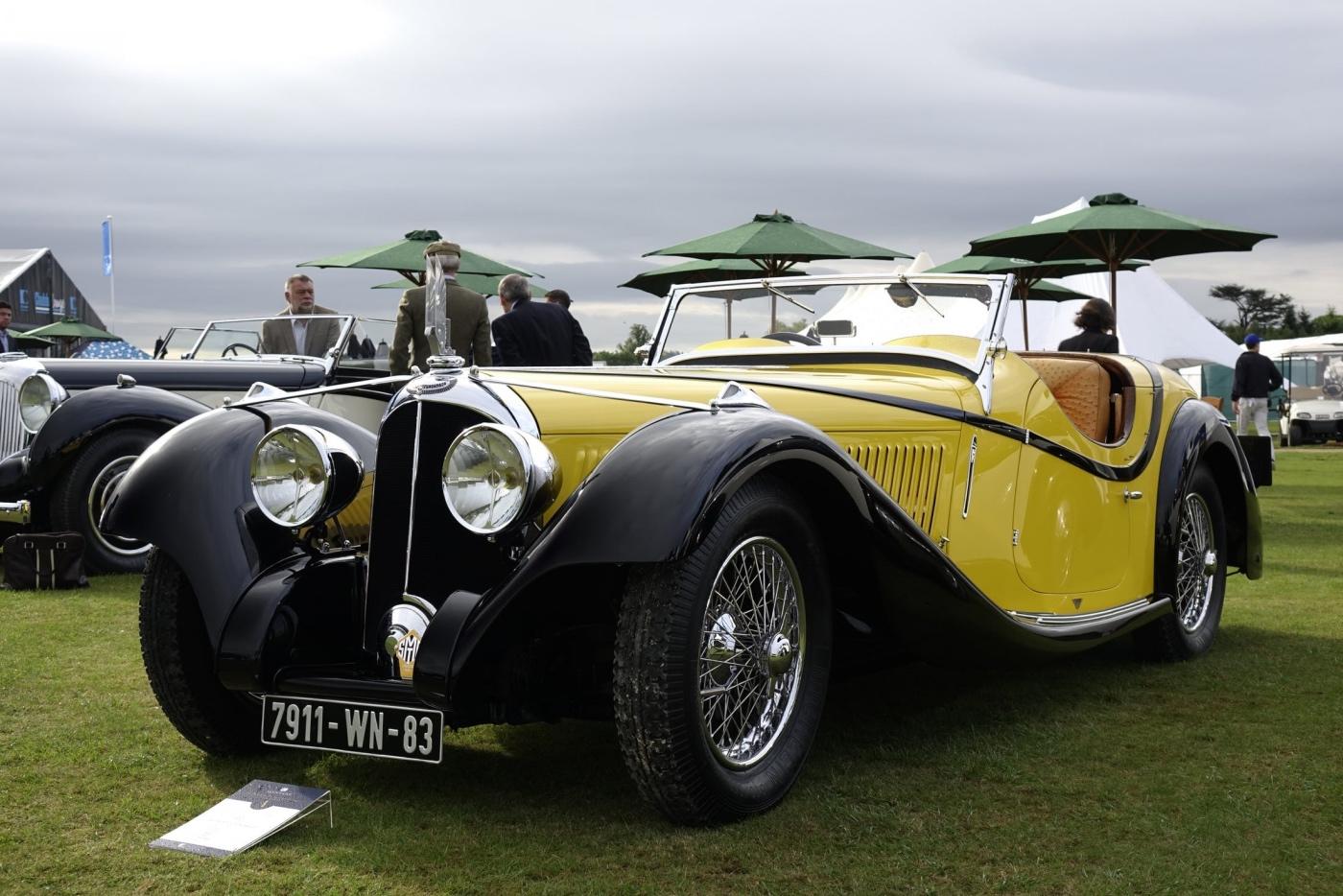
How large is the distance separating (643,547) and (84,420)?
245 inches

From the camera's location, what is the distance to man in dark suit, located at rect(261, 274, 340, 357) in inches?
405

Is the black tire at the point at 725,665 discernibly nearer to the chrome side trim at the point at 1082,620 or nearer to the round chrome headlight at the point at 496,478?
the round chrome headlight at the point at 496,478

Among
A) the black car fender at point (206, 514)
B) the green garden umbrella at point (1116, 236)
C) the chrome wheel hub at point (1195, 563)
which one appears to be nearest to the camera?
the black car fender at point (206, 514)

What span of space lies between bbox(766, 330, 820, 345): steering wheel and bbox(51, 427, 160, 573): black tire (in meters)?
4.62

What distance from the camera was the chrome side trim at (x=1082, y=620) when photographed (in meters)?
4.50

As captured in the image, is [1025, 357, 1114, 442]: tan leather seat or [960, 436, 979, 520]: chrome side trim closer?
[960, 436, 979, 520]: chrome side trim

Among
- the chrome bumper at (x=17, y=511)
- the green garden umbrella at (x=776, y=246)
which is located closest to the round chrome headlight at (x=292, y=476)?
the chrome bumper at (x=17, y=511)

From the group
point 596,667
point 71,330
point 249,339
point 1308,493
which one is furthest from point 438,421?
point 71,330

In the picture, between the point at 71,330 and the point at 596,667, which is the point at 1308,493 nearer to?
the point at 596,667

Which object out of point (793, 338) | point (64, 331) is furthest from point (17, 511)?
point (64, 331)

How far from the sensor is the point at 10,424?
8812 mm

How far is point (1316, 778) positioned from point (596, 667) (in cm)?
218

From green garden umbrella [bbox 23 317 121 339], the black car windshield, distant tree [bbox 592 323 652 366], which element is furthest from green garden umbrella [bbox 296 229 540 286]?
green garden umbrella [bbox 23 317 121 339]

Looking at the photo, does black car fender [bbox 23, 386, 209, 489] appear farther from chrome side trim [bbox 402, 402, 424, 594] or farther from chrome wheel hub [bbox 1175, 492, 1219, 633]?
chrome wheel hub [bbox 1175, 492, 1219, 633]
